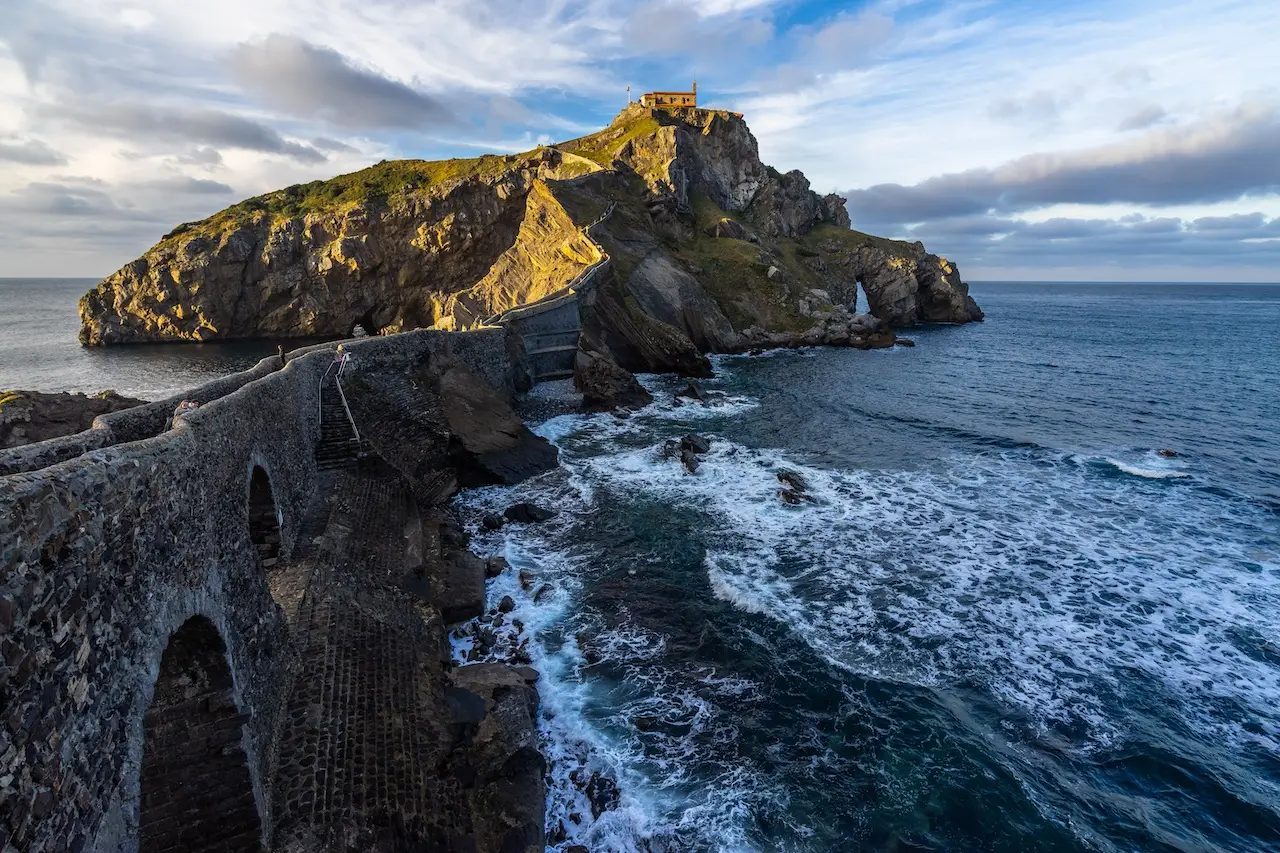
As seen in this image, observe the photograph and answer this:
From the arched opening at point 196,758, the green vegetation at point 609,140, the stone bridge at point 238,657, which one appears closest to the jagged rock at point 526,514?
the stone bridge at point 238,657

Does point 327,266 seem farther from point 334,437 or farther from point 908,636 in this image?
point 908,636

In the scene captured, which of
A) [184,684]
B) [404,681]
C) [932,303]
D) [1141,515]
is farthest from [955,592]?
[932,303]

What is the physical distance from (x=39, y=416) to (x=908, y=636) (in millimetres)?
25280

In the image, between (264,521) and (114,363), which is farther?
(114,363)

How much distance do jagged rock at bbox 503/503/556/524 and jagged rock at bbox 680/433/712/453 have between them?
9682 mm

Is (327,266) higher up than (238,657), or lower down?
higher up

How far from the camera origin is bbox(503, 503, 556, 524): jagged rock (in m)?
24.0

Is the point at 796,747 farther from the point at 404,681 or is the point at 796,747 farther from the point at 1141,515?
the point at 1141,515

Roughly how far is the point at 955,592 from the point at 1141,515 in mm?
11860

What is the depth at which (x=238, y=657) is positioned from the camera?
9445 millimetres

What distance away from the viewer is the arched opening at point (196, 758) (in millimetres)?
7727

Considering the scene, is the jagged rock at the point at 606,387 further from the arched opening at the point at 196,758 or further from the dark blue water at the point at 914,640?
the arched opening at the point at 196,758

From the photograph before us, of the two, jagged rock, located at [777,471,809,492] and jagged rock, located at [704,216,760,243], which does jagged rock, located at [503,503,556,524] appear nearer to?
jagged rock, located at [777,471,809,492]

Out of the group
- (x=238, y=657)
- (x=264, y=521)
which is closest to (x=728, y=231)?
(x=264, y=521)
